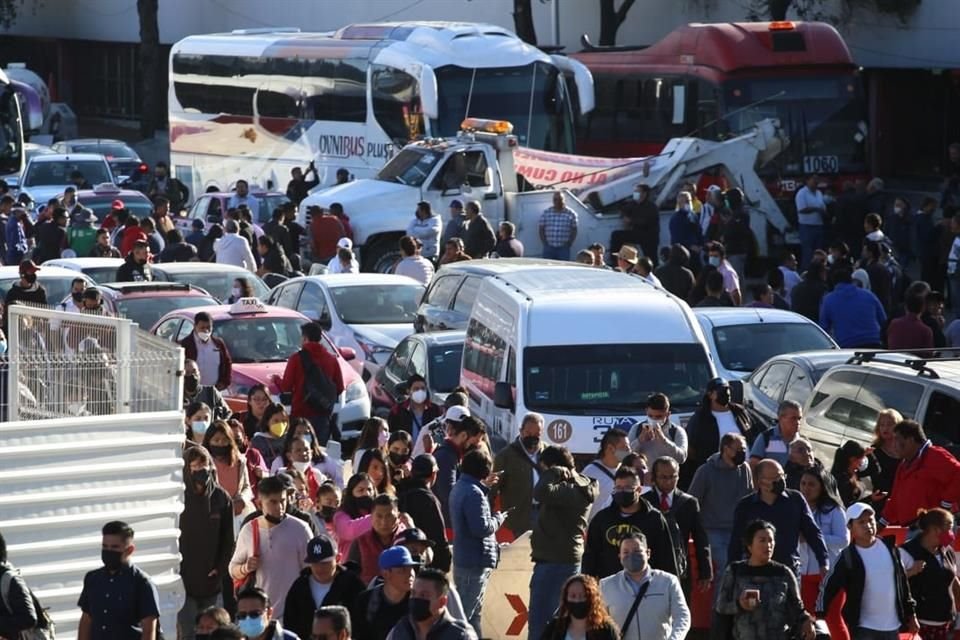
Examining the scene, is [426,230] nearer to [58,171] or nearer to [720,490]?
[58,171]

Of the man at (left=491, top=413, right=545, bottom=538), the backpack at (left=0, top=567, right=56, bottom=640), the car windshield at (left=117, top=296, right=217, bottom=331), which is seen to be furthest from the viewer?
the car windshield at (left=117, top=296, right=217, bottom=331)

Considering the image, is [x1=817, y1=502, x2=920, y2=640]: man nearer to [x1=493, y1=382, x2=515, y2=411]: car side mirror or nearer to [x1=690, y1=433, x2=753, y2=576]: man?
[x1=690, y1=433, x2=753, y2=576]: man

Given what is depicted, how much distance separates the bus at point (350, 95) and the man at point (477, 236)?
23.8 ft

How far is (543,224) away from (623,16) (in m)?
22.0

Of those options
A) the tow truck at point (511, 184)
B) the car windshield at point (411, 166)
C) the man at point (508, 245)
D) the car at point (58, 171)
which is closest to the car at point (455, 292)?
the man at point (508, 245)

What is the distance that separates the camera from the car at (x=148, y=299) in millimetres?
21609

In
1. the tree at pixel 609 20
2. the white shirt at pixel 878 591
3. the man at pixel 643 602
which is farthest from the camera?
the tree at pixel 609 20

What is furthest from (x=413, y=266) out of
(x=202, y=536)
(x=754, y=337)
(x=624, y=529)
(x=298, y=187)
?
(x=624, y=529)

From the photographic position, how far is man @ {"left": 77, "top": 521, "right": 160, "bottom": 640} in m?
10.3

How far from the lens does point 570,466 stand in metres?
12.6

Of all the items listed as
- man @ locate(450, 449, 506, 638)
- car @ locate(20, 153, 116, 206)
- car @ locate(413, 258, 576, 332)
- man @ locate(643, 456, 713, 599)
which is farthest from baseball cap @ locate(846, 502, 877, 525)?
car @ locate(20, 153, 116, 206)

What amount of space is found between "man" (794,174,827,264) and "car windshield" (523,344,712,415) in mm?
13607

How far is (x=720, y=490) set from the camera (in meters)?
13.5

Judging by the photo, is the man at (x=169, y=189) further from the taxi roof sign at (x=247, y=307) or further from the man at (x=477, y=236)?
the taxi roof sign at (x=247, y=307)
